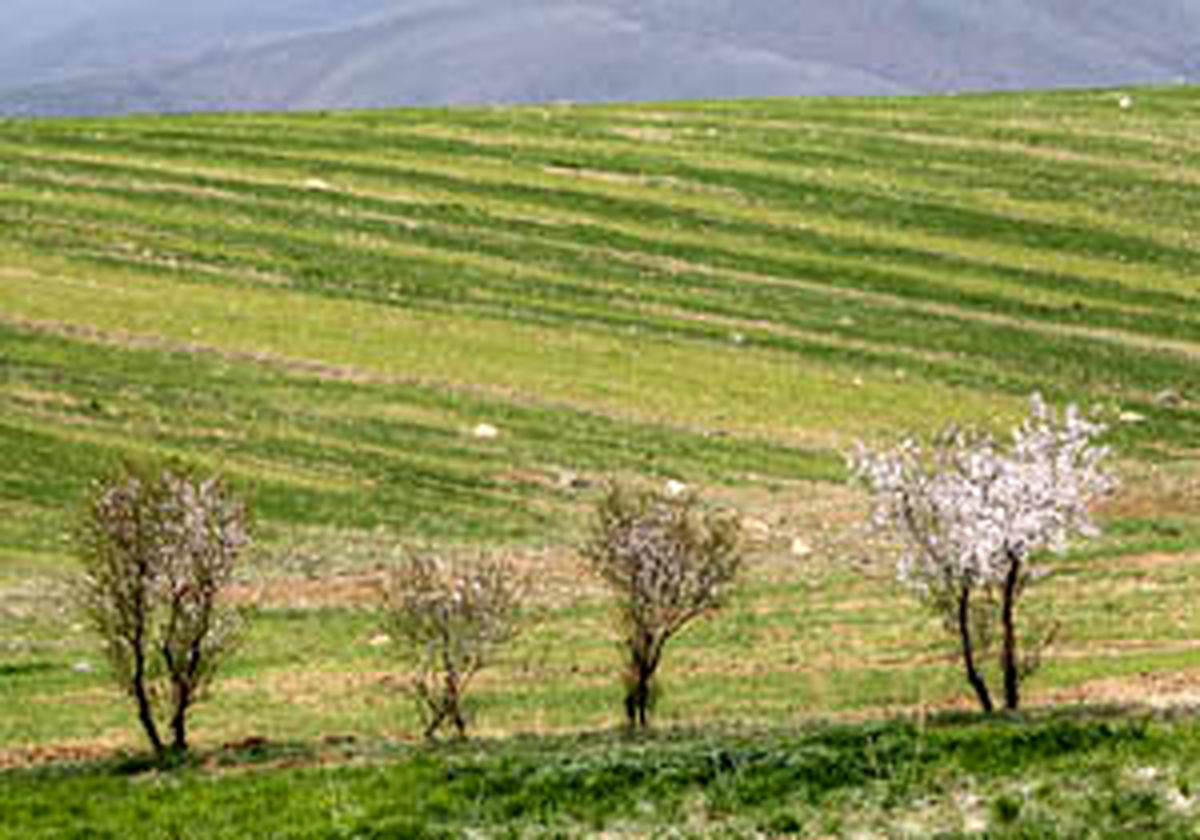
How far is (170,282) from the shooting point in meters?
82.1

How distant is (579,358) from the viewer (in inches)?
3007

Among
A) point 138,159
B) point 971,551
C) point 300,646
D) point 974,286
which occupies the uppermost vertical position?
point 138,159

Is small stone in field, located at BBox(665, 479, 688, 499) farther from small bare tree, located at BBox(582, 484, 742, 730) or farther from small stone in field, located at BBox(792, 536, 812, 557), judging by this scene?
small bare tree, located at BBox(582, 484, 742, 730)

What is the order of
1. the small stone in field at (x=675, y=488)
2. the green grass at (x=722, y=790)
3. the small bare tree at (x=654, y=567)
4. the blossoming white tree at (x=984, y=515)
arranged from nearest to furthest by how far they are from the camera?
the green grass at (x=722, y=790)
the blossoming white tree at (x=984, y=515)
the small bare tree at (x=654, y=567)
the small stone in field at (x=675, y=488)

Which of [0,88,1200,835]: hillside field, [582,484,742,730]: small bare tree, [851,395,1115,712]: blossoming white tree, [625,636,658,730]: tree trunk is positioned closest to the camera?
[851,395,1115,712]: blossoming white tree

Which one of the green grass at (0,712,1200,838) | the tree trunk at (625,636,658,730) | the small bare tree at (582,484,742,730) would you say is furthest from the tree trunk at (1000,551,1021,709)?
the tree trunk at (625,636,658,730)

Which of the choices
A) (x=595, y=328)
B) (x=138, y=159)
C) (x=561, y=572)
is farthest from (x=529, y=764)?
(x=138, y=159)

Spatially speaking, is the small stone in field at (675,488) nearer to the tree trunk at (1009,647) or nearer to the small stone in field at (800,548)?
the small stone in field at (800,548)

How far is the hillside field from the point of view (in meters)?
44.8

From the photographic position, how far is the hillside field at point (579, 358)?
44844 mm

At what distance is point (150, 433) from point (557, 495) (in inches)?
537

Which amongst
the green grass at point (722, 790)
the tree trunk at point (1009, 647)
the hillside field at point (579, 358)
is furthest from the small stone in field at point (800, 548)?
the green grass at point (722, 790)

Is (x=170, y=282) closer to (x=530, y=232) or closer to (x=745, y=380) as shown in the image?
(x=530, y=232)

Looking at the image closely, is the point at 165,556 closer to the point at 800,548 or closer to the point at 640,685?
the point at 640,685
